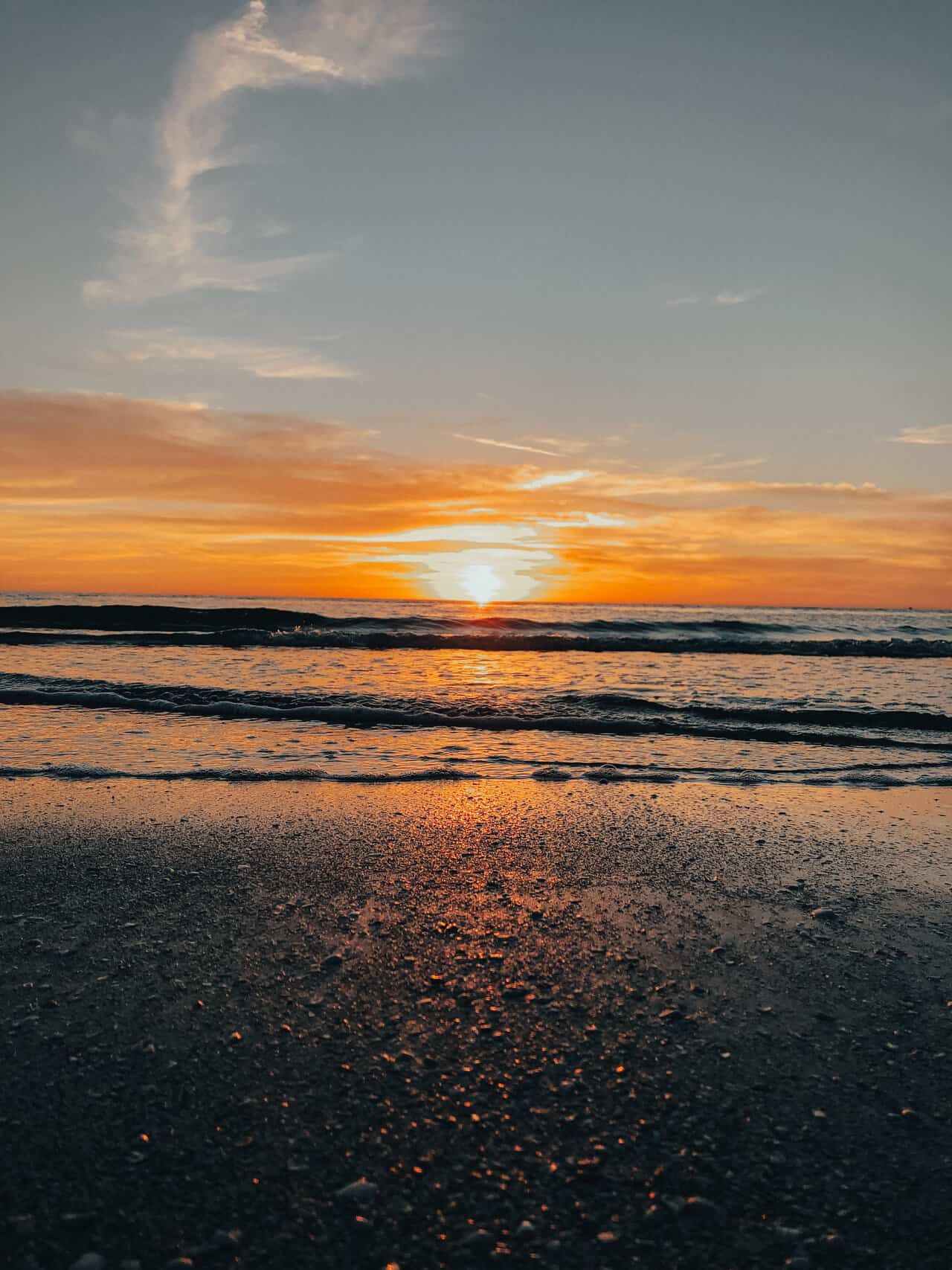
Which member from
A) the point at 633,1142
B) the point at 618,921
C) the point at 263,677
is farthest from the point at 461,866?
the point at 263,677

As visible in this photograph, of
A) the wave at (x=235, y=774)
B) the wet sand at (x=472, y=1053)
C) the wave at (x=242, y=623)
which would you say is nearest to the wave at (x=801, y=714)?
the wave at (x=235, y=774)

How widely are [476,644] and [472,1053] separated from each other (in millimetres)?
23002

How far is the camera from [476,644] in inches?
1009

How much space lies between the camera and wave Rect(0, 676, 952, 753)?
9.88 meters

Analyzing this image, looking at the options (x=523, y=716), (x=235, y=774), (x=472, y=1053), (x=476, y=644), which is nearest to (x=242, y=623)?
(x=476, y=644)

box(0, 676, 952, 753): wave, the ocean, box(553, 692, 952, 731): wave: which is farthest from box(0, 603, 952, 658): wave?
box(553, 692, 952, 731): wave

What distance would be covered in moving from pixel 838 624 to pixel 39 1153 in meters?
48.9

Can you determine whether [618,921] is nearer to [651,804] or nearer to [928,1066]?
[928,1066]

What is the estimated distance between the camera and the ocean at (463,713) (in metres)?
7.63

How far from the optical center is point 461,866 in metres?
4.66

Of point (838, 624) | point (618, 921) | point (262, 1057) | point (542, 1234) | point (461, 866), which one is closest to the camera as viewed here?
point (542, 1234)

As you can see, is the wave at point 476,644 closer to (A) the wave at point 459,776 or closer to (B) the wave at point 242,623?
(B) the wave at point 242,623

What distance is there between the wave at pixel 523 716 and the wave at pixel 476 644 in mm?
10679

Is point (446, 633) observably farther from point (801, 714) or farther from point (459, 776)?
point (459, 776)
